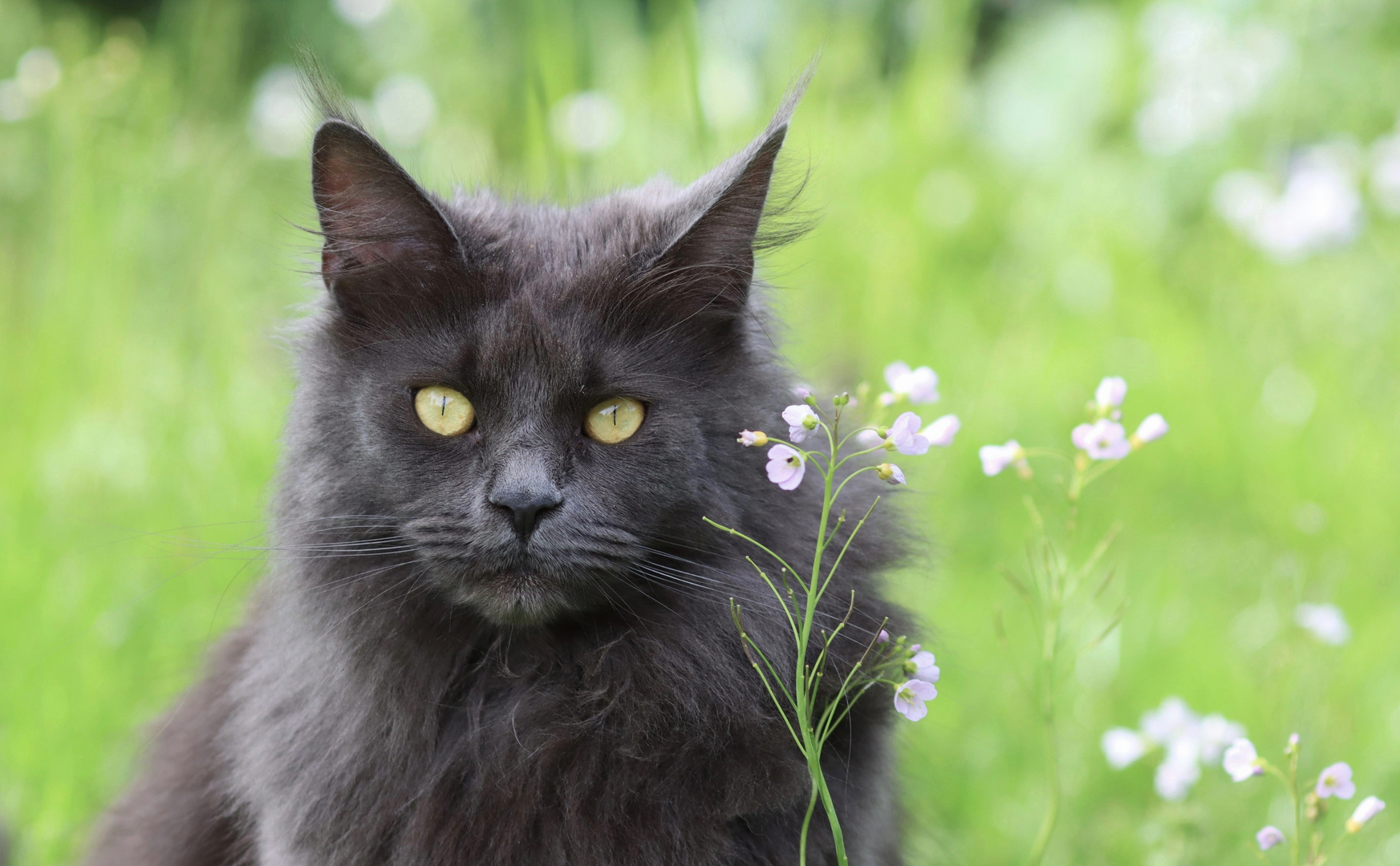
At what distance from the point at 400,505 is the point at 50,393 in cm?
344

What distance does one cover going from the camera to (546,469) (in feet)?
5.44

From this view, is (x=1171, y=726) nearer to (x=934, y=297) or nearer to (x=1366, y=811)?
(x=1366, y=811)

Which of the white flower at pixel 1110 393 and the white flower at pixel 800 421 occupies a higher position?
the white flower at pixel 800 421

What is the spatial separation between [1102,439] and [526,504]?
2.97ft

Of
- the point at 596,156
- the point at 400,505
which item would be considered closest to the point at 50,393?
the point at 596,156

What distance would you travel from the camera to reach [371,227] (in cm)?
A: 186

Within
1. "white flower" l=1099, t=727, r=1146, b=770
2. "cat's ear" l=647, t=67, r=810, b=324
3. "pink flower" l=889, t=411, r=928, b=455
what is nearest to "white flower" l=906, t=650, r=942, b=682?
"pink flower" l=889, t=411, r=928, b=455

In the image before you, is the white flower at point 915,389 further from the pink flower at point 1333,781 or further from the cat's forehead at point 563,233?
the pink flower at point 1333,781

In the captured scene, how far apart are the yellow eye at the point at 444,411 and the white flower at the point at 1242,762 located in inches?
50.1

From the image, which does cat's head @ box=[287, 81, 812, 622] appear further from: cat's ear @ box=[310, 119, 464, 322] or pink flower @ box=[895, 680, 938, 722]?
pink flower @ box=[895, 680, 938, 722]

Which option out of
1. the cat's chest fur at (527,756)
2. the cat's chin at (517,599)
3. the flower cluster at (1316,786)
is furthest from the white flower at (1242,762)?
the cat's chin at (517,599)

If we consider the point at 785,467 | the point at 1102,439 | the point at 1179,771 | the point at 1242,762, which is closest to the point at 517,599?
the point at 785,467

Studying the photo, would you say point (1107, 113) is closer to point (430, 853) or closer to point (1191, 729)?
point (1191, 729)

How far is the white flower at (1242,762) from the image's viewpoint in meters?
1.64
